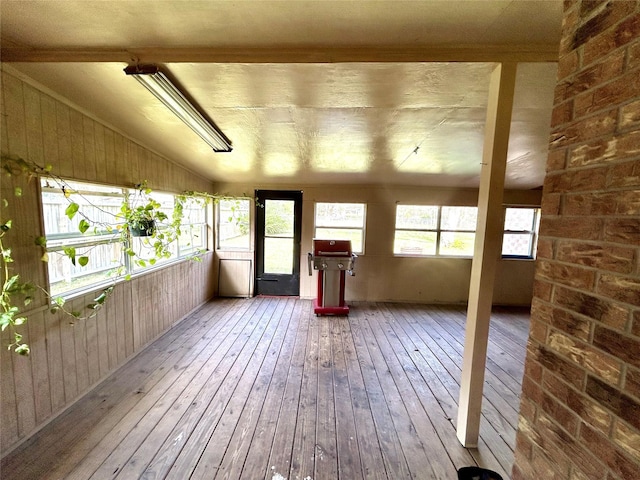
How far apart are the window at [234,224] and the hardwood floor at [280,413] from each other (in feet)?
5.64

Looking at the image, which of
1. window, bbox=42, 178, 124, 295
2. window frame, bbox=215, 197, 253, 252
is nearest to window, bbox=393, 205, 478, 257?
window frame, bbox=215, 197, 253, 252

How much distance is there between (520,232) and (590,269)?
4.59 metres

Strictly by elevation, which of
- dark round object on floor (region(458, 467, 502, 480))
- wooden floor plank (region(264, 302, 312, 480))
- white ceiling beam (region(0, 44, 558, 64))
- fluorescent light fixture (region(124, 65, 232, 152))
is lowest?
wooden floor plank (region(264, 302, 312, 480))

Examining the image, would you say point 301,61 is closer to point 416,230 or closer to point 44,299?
point 44,299

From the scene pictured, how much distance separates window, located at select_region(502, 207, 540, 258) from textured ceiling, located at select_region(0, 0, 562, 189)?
222 centimetres

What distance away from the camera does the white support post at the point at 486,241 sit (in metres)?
1.43

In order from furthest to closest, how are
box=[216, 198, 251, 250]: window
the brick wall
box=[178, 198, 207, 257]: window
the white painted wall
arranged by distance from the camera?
box=[216, 198, 251, 250]: window, the white painted wall, box=[178, 198, 207, 257]: window, the brick wall

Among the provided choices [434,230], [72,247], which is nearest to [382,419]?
[72,247]

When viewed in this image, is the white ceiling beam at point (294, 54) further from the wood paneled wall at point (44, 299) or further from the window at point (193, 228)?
the window at point (193, 228)

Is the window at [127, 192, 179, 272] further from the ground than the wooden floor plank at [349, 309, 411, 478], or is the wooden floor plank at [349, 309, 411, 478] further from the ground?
the window at [127, 192, 179, 272]

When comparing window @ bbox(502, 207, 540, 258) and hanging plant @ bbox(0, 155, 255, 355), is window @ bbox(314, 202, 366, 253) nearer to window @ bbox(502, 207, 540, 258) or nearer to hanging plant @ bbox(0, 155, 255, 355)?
hanging plant @ bbox(0, 155, 255, 355)

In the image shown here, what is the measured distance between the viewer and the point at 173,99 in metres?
1.69

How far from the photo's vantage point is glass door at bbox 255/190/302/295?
→ 445 cm

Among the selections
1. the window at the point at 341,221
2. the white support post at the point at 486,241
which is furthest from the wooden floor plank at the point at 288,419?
the window at the point at 341,221
